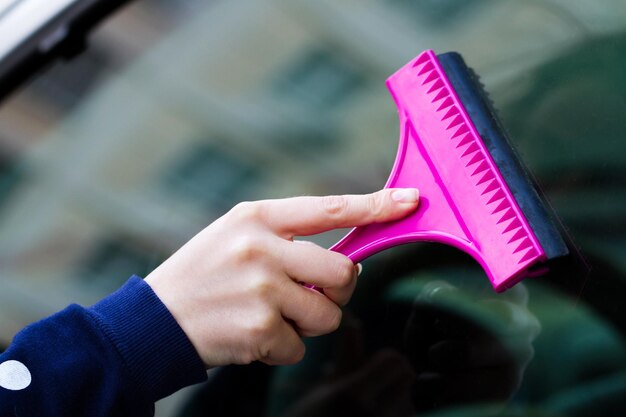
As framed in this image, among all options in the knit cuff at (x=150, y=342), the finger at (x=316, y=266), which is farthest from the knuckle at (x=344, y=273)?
the knit cuff at (x=150, y=342)

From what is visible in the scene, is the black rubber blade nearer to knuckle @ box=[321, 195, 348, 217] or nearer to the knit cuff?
knuckle @ box=[321, 195, 348, 217]

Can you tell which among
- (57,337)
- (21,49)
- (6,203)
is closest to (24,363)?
(57,337)

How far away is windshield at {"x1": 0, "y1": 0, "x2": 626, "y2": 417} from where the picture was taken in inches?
41.8

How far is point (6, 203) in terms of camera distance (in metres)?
1.48

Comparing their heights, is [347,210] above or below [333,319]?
above

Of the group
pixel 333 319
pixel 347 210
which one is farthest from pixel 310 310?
pixel 347 210

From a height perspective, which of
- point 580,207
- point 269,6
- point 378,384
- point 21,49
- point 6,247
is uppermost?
point 21,49

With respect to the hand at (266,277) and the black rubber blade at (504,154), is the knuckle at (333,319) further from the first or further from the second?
the black rubber blade at (504,154)

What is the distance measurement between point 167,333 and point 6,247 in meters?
0.48

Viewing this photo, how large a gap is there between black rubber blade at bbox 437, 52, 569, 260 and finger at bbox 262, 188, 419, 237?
0.40 feet

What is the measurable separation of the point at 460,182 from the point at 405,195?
7 cm

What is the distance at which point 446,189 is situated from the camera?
3.59 ft

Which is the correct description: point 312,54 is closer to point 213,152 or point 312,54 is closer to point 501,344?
point 213,152

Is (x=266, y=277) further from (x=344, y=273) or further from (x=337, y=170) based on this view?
(x=337, y=170)
